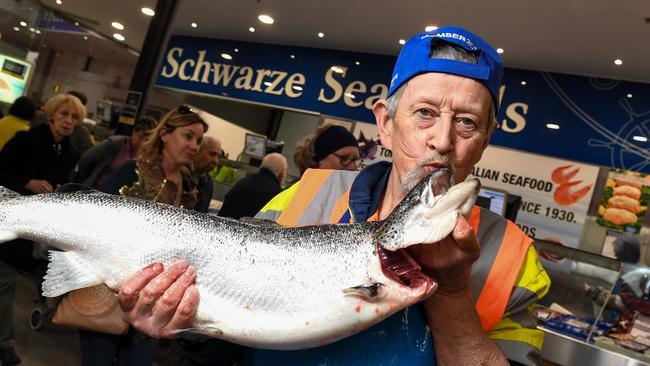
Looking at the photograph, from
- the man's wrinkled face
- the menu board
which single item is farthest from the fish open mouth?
the menu board

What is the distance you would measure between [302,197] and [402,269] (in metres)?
0.48

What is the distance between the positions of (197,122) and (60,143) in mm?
1749

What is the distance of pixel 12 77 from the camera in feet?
28.3

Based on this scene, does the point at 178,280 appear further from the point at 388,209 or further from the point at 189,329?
the point at 388,209

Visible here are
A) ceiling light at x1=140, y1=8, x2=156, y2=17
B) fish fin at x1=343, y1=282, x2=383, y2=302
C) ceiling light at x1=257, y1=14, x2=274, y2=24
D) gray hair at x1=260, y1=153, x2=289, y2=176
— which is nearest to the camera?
fish fin at x1=343, y1=282, x2=383, y2=302

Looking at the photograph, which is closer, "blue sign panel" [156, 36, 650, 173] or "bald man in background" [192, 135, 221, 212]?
"bald man in background" [192, 135, 221, 212]

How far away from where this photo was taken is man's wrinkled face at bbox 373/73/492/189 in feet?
4.09

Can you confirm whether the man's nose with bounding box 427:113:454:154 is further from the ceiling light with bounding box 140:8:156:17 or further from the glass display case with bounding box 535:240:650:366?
the ceiling light with bounding box 140:8:156:17

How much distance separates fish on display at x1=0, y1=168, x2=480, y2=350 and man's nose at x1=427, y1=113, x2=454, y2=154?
0.64ft

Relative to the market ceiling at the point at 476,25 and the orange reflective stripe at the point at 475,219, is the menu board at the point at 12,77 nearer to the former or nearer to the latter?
the market ceiling at the point at 476,25

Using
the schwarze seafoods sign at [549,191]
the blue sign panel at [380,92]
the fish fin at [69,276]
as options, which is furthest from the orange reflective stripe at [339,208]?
the blue sign panel at [380,92]

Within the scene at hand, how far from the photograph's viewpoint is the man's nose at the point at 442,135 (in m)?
1.24

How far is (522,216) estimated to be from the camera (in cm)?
680

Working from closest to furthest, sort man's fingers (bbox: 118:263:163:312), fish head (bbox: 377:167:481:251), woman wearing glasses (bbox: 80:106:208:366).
Result: fish head (bbox: 377:167:481:251) < man's fingers (bbox: 118:263:163:312) < woman wearing glasses (bbox: 80:106:208:366)
